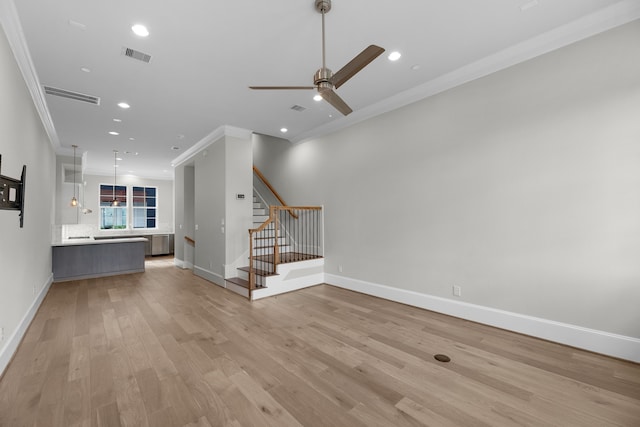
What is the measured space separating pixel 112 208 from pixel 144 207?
1.12 m

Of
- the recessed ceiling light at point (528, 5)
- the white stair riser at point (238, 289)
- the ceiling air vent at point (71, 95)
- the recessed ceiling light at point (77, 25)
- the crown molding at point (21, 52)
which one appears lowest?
the white stair riser at point (238, 289)

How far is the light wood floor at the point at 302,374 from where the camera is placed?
196 cm

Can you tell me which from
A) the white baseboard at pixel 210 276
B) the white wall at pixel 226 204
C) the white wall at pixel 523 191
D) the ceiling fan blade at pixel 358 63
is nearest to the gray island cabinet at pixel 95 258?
the white baseboard at pixel 210 276

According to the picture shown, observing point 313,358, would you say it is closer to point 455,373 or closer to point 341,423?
point 341,423

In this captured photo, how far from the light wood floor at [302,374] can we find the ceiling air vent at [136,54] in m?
3.44

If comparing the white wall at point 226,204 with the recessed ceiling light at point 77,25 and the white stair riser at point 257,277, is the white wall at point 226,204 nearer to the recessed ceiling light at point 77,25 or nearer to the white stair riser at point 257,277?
the white stair riser at point 257,277

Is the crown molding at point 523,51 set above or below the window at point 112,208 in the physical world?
above

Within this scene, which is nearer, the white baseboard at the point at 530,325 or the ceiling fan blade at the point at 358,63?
the ceiling fan blade at the point at 358,63

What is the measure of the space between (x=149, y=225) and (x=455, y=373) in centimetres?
1301

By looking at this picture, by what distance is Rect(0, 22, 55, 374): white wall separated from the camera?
259 centimetres

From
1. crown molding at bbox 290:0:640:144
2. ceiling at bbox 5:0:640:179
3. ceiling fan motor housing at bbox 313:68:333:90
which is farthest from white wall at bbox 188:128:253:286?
ceiling fan motor housing at bbox 313:68:333:90

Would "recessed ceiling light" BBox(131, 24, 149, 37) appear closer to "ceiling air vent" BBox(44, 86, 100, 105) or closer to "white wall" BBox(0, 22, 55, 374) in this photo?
"white wall" BBox(0, 22, 55, 374)

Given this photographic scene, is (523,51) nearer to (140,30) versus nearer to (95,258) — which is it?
(140,30)

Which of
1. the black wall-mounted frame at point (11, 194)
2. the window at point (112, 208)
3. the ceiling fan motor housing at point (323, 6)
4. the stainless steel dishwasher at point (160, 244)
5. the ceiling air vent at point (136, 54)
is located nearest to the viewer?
the black wall-mounted frame at point (11, 194)
